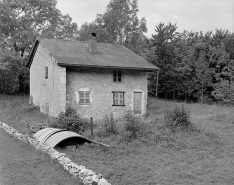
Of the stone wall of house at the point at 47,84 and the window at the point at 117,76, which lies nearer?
the stone wall of house at the point at 47,84

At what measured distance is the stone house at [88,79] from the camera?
63.0 feet

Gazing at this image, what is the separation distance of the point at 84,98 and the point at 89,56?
3.46m

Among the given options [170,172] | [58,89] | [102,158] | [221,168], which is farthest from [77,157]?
[58,89]

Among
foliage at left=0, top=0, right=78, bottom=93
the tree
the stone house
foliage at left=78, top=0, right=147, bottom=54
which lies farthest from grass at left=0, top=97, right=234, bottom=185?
foliage at left=78, top=0, right=147, bottom=54

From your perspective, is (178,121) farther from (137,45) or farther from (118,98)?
(137,45)

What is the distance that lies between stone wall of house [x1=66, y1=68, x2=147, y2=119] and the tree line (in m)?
11.0

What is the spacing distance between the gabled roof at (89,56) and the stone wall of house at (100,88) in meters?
0.67

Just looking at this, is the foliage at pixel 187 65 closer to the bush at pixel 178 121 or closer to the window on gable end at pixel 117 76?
the window on gable end at pixel 117 76

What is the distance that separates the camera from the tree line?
29484 millimetres

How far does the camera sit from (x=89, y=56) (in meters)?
21.0

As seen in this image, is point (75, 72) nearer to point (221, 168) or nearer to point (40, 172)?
point (40, 172)

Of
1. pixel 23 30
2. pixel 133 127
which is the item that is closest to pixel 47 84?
pixel 23 30

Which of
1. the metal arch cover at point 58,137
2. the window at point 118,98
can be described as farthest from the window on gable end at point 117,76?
the metal arch cover at point 58,137

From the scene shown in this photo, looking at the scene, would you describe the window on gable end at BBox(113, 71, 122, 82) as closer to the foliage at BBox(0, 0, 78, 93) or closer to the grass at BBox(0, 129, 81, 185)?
the grass at BBox(0, 129, 81, 185)
